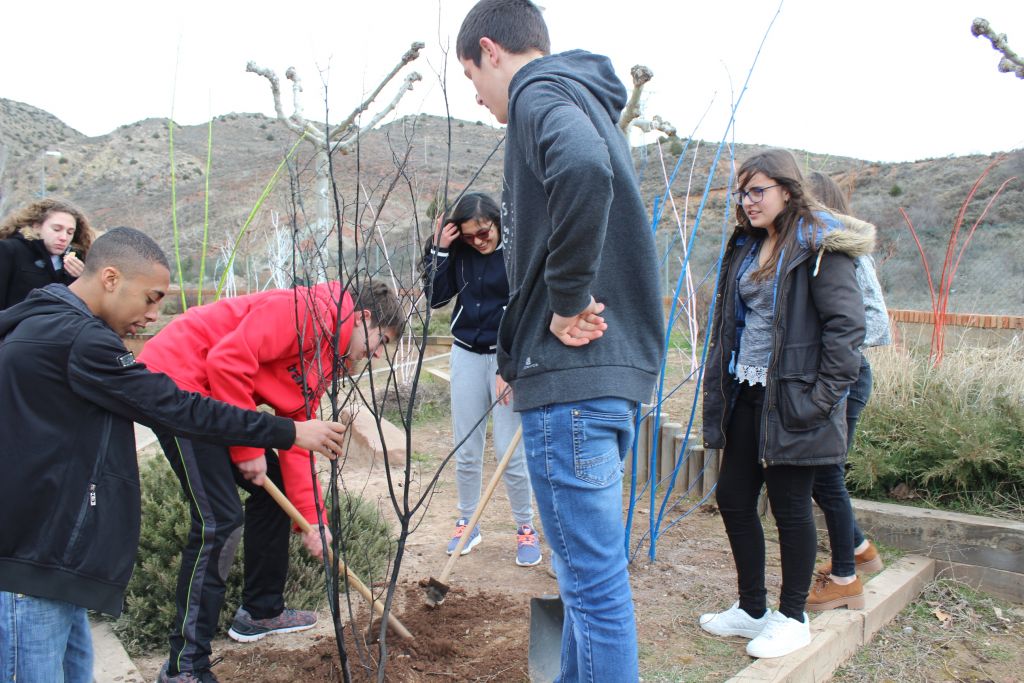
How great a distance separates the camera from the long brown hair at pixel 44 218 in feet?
11.9

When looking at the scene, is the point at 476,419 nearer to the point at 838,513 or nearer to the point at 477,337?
the point at 477,337

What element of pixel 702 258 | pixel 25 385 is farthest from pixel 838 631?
pixel 702 258

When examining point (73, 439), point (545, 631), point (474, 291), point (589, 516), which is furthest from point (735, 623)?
point (73, 439)

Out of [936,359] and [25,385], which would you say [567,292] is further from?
[936,359]

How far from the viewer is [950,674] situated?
2.72 m

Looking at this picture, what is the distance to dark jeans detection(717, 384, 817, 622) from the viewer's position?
8.36 ft

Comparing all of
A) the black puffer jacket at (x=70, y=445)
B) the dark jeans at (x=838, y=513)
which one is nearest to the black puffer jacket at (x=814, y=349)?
the dark jeans at (x=838, y=513)

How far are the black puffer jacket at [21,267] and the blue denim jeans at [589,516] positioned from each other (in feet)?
9.24

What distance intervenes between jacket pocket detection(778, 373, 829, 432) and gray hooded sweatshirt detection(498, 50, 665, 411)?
84cm

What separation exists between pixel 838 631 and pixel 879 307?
47.5 inches

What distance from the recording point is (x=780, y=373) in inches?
98.6

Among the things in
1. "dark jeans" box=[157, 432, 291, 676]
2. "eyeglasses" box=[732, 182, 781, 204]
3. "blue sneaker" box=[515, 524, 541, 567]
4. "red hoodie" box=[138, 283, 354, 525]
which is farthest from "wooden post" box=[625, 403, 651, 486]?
"dark jeans" box=[157, 432, 291, 676]

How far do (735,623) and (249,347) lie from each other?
193 centimetres

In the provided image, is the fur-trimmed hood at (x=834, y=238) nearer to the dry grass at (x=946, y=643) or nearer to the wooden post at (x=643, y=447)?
the dry grass at (x=946, y=643)
